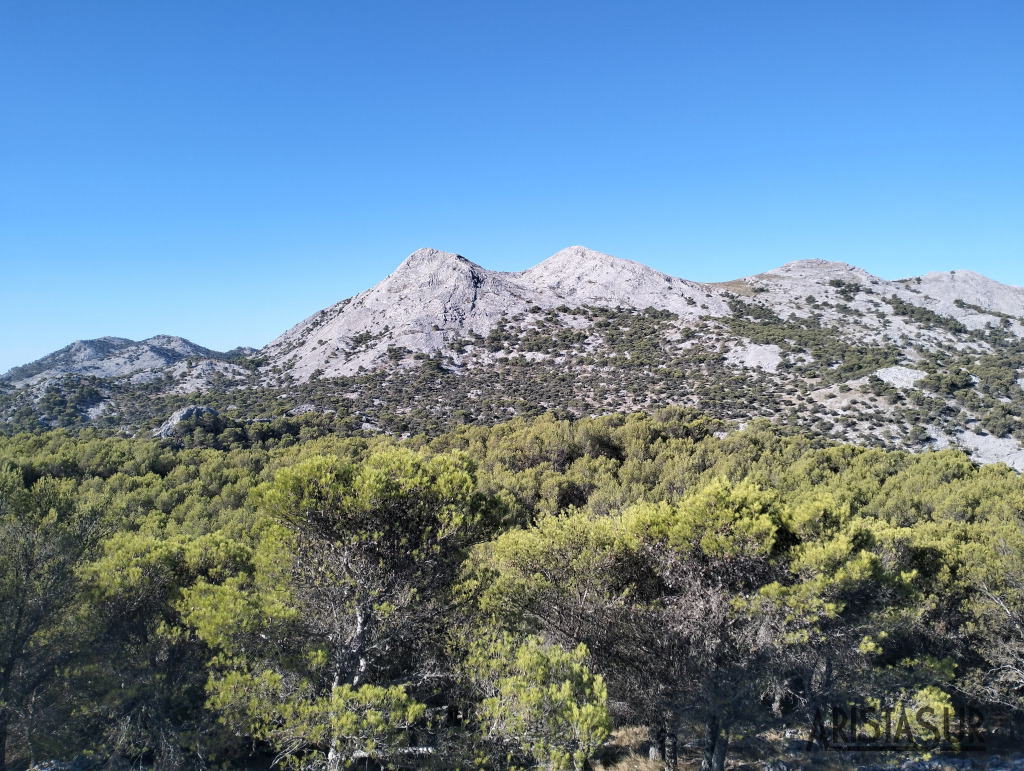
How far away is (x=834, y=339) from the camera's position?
73812 millimetres

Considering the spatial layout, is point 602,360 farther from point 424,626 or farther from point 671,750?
point 424,626

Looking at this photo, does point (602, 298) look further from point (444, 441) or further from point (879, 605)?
point (879, 605)

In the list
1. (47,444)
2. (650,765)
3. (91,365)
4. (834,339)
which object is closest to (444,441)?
(47,444)

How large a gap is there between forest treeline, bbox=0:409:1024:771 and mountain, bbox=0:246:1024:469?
42455mm

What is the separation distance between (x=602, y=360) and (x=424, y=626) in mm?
67834

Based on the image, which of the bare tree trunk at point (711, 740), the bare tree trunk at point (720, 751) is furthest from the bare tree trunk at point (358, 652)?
the bare tree trunk at point (720, 751)

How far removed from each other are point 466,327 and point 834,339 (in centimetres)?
5685

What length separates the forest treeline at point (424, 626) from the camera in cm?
823

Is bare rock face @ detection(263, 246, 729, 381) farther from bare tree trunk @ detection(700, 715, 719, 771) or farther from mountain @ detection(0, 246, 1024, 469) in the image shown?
bare tree trunk @ detection(700, 715, 719, 771)

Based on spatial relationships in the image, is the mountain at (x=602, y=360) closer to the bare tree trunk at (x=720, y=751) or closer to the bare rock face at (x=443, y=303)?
the bare rock face at (x=443, y=303)

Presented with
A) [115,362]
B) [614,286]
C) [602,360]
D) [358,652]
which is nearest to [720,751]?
[358,652]

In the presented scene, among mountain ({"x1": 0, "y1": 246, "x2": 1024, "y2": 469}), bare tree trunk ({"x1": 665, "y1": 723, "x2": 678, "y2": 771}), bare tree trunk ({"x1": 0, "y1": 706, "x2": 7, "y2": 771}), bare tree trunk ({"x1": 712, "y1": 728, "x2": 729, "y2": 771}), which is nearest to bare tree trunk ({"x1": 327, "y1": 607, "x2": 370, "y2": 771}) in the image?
bare tree trunk ({"x1": 0, "y1": 706, "x2": 7, "y2": 771})

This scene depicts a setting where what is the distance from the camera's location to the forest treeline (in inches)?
324

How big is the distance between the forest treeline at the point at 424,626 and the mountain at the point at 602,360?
1671 inches
